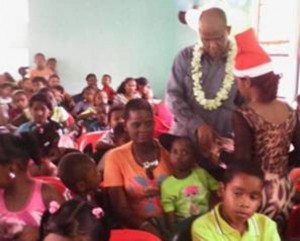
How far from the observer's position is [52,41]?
9547 millimetres

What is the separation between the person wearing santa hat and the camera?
99.0 inches

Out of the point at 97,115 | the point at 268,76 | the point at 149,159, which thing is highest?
the point at 268,76

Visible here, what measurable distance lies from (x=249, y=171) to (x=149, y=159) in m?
0.67

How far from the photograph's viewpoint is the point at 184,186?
2828mm

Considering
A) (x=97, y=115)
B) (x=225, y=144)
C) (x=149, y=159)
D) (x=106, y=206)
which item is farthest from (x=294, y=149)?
(x=97, y=115)

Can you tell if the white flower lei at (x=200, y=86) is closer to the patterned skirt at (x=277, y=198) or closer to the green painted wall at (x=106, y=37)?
the patterned skirt at (x=277, y=198)

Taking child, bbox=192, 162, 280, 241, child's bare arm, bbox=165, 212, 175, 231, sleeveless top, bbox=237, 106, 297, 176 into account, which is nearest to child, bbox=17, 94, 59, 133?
child's bare arm, bbox=165, 212, 175, 231

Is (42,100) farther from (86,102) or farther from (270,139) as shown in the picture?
(86,102)

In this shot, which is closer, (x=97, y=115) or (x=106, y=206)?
(x=106, y=206)

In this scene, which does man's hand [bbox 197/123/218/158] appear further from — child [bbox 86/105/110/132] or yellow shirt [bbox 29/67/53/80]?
yellow shirt [bbox 29/67/53/80]

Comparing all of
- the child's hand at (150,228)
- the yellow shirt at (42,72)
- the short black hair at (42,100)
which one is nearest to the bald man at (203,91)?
the child's hand at (150,228)

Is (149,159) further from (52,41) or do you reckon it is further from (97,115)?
(52,41)

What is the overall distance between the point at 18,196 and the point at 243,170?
3.14ft

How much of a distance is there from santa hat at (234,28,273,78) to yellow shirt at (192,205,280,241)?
2.51 ft
